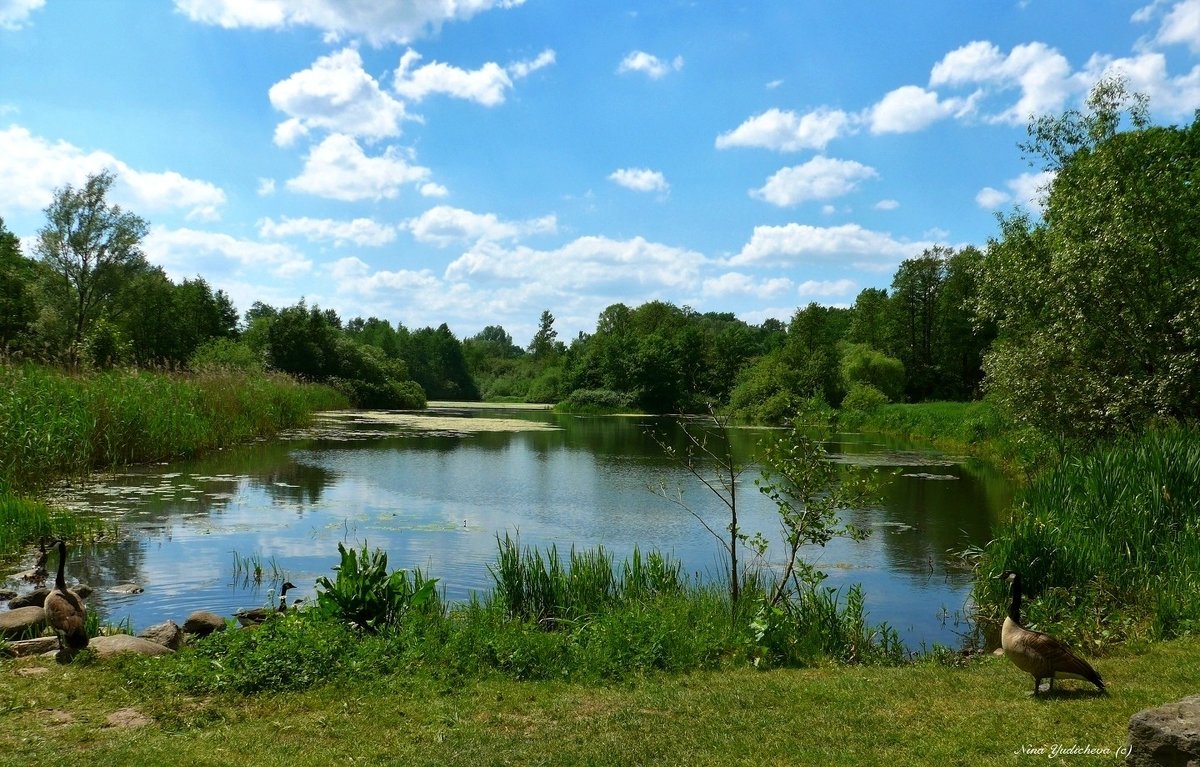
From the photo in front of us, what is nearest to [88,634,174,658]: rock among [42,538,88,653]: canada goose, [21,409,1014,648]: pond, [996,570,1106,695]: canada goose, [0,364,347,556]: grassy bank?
[42,538,88,653]: canada goose

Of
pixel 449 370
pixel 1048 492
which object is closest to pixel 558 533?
pixel 1048 492

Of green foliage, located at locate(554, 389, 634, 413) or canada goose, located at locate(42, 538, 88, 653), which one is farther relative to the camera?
green foliage, located at locate(554, 389, 634, 413)

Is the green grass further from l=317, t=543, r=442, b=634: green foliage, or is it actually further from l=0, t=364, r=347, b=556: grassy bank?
l=0, t=364, r=347, b=556: grassy bank

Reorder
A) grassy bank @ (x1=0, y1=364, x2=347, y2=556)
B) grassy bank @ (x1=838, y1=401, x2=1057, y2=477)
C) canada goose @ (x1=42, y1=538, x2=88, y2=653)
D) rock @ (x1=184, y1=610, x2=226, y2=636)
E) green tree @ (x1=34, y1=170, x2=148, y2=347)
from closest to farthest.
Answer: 1. canada goose @ (x1=42, y1=538, x2=88, y2=653)
2. rock @ (x1=184, y1=610, x2=226, y2=636)
3. grassy bank @ (x1=0, y1=364, x2=347, y2=556)
4. grassy bank @ (x1=838, y1=401, x2=1057, y2=477)
5. green tree @ (x1=34, y1=170, x2=148, y2=347)

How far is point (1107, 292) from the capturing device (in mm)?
15055

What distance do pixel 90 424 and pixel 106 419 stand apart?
48.7 inches

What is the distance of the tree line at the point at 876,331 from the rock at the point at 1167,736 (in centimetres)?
526

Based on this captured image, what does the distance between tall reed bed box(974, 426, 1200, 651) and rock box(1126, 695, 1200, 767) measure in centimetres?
448

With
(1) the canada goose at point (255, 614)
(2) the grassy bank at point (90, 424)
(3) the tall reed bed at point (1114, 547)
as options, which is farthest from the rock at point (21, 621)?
(3) the tall reed bed at point (1114, 547)

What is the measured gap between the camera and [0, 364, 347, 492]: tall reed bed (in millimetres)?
14953

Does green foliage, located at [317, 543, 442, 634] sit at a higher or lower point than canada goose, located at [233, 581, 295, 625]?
higher

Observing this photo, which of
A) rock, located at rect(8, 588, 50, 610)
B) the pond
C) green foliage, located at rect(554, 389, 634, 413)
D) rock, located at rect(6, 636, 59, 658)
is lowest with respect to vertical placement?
the pond

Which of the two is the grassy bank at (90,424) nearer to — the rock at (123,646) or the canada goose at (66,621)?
the rock at (123,646)

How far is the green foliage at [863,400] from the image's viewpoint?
Result: 52.5 m
